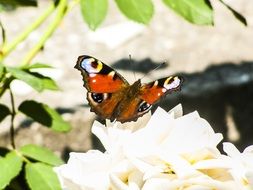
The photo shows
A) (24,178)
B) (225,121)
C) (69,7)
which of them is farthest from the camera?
(225,121)

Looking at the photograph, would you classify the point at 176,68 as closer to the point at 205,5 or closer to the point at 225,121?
the point at 225,121

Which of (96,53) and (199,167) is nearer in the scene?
(199,167)

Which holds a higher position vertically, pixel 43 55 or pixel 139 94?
pixel 139 94

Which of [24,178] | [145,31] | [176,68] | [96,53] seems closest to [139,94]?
[24,178]

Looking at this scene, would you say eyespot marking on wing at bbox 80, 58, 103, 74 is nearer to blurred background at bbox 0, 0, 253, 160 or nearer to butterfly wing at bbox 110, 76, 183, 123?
butterfly wing at bbox 110, 76, 183, 123

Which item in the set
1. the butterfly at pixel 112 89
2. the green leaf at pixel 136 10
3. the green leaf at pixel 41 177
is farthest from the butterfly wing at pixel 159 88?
the green leaf at pixel 41 177

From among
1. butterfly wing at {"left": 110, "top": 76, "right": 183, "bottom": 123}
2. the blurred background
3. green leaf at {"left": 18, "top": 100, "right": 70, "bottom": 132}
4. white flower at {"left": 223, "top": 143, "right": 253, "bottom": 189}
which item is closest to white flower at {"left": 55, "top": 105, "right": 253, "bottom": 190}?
white flower at {"left": 223, "top": 143, "right": 253, "bottom": 189}

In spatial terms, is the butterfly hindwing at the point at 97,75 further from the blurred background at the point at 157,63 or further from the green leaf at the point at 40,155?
the blurred background at the point at 157,63

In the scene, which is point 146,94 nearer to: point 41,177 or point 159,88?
point 159,88
